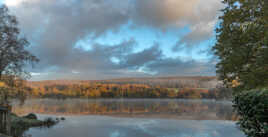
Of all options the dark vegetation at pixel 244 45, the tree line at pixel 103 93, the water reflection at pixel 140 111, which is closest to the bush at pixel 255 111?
the dark vegetation at pixel 244 45

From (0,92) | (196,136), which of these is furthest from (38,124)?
(196,136)

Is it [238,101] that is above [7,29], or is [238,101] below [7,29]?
below

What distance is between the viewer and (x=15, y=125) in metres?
26.2

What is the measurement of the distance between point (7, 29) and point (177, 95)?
604ft

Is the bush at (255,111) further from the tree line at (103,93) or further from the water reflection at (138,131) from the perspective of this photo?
the tree line at (103,93)

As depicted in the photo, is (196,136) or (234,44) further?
(196,136)

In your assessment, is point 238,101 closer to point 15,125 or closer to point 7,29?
point 7,29

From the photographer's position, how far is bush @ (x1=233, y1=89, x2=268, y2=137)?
4719 millimetres

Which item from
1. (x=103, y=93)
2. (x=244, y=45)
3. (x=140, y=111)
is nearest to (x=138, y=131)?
(x=244, y=45)

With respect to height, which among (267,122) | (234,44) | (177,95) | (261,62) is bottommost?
(177,95)

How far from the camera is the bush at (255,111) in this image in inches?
186

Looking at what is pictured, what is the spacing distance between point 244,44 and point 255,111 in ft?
35.0

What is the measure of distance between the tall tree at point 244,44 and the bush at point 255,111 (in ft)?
23.9

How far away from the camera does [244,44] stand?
14297 millimetres
